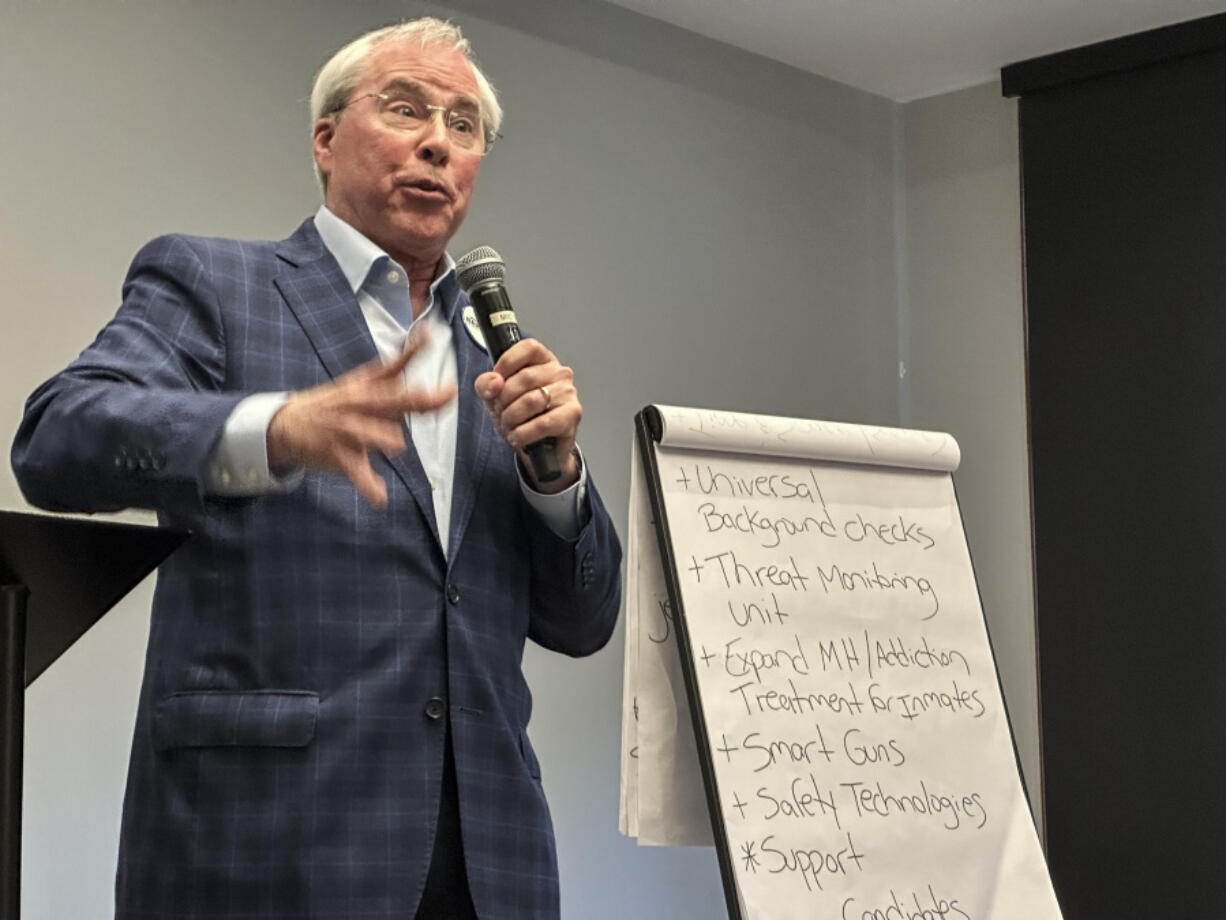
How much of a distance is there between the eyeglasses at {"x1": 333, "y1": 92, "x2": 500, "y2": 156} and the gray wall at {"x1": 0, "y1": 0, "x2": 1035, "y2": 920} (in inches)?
48.3

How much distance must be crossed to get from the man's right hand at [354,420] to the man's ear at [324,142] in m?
0.59

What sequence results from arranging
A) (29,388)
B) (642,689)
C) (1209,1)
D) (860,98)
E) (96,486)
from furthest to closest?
1. (860,98)
2. (1209,1)
3. (29,388)
4. (642,689)
5. (96,486)

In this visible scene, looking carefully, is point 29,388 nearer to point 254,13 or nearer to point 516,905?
point 254,13

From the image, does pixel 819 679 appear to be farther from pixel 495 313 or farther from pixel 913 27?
pixel 913 27

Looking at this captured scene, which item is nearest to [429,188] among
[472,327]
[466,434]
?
[472,327]

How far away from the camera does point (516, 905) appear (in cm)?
152

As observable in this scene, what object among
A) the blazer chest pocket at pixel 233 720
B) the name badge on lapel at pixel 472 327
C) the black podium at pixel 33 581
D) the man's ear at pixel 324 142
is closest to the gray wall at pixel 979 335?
the name badge on lapel at pixel 472 327

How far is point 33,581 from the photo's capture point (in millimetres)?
991

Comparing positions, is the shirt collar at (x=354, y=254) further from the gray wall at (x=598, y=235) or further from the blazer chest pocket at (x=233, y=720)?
the gray wall at (x=598, y=235)

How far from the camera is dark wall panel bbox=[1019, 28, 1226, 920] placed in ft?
12.1

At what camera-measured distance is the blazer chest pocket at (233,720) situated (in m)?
1.42

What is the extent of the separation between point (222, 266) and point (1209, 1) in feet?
9.78

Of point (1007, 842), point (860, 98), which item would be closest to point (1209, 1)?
point (860, 98)

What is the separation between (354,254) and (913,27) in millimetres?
2629
